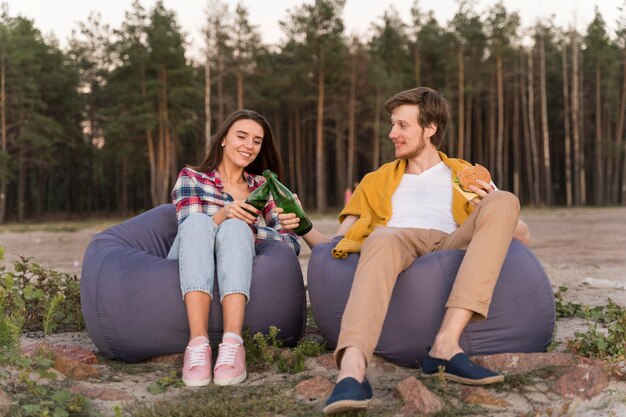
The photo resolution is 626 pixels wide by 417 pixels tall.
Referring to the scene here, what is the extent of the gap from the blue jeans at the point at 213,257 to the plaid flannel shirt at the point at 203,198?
0.38 m

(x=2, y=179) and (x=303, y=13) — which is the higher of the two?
(x=303, y=13)

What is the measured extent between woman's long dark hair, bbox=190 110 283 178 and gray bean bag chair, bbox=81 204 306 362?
632 millimetres

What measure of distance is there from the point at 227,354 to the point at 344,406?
2.78 feet

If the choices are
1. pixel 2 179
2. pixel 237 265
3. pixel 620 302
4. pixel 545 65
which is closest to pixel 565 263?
pixel 620 302

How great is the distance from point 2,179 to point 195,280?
2632 centimetres

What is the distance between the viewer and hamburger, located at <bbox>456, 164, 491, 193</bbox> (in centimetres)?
345

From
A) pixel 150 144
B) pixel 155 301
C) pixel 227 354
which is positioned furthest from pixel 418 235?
pixel 150 144

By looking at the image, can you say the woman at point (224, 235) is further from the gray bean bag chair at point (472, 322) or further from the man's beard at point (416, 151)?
the man's beard at point (416, 151)

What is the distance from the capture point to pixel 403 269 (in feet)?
10.5

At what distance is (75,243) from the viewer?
14070 mm

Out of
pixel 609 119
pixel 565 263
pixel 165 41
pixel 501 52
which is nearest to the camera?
pixel 565 263

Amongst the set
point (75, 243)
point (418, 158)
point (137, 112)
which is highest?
point (137, 112)

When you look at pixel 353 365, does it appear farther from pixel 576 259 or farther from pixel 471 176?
pixel 576 259

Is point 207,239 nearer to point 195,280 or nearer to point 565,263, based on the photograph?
point 195,280
